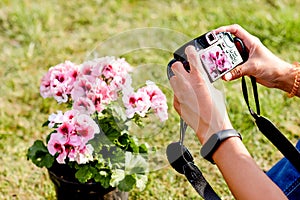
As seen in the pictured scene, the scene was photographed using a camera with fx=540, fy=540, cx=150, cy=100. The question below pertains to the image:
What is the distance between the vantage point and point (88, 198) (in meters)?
2.15

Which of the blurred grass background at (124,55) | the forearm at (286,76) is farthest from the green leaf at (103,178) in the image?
the forearm at (286,76)

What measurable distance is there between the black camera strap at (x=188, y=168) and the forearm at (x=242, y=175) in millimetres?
200

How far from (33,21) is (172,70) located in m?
2.05

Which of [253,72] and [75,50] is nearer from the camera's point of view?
[253,72]

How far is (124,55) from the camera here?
3.30 m

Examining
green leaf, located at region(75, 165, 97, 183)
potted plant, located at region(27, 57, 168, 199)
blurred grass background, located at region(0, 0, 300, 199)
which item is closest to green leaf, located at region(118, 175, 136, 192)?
potted plant, located at region(27, 57, 168, 199)

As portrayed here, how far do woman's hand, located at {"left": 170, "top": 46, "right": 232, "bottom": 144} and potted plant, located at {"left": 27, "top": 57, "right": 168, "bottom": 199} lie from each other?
393 mm

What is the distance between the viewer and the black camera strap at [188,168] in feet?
5.38

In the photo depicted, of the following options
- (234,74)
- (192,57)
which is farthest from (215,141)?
(234,74)

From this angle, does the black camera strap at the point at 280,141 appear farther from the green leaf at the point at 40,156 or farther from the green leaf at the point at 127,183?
the green leaf at the point at 40,156

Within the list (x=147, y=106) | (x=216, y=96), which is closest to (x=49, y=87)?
(x=147, y=106)

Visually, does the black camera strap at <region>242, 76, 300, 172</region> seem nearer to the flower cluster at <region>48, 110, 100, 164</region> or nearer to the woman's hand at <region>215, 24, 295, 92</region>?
the woman's hand at <region>215, 24, 295, 92</region>

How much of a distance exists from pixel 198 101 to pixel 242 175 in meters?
0.23

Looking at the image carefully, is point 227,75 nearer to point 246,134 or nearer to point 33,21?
point 246,134
